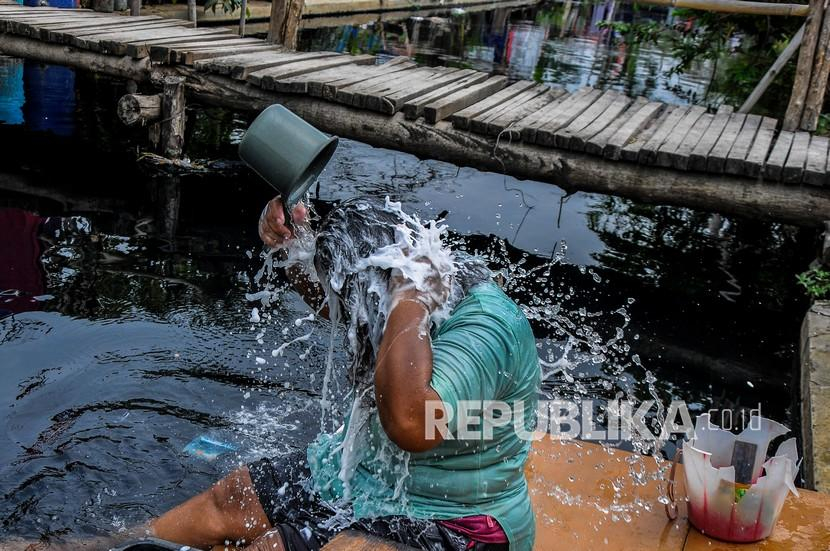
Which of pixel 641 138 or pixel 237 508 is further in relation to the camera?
pixel 641 138

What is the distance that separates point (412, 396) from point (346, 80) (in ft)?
17.4

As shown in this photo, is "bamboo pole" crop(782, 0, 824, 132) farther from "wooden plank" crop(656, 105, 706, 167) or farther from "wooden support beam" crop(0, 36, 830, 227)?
"wooden support beam" crop(0, 36, 830, 227)

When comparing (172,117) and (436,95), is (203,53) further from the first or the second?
(436,95)

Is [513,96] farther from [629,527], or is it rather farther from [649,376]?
[629,527]

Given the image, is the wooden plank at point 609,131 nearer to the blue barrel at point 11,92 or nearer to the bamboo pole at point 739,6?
the bamboo pole at point 739,6

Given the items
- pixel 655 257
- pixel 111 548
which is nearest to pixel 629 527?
pixel 111 548

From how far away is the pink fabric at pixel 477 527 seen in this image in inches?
90.8

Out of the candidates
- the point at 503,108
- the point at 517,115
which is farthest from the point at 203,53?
the point at 517,115

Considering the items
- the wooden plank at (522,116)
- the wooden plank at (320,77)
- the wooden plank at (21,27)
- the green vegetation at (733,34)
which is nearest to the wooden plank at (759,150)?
the wooden plank at (522,116)

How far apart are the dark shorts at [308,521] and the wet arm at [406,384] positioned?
306 mm

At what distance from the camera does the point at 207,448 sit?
3.90 m

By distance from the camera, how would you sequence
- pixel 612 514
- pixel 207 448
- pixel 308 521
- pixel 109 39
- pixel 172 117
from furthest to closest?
1. pixel 172 117
2. pixel 109 39
3. pixel 207 448
4. pixel 612 514
5. pixel 308 521

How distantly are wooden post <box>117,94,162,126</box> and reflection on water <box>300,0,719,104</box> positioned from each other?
6490 millimetres

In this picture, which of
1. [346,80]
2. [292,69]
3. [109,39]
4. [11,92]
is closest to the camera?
[346,80]
